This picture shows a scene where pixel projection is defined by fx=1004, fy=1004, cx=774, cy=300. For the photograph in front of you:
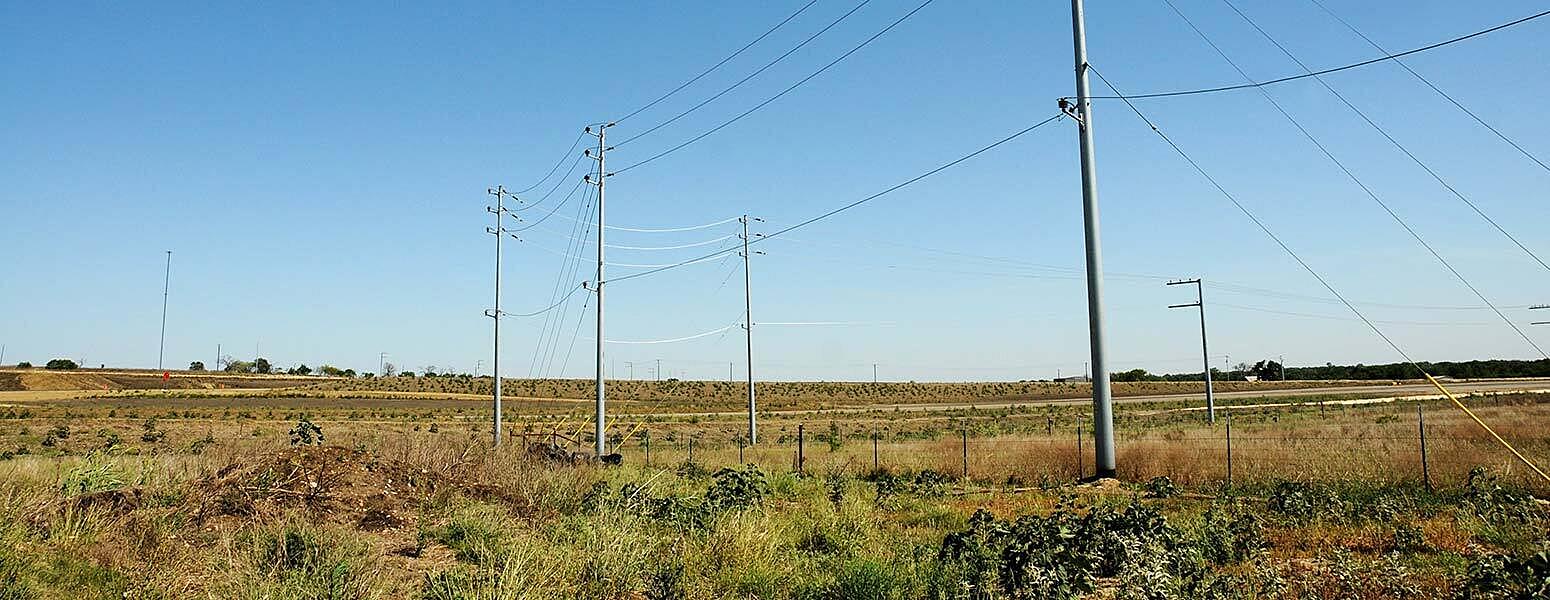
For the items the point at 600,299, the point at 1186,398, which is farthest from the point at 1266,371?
the point at 600,299

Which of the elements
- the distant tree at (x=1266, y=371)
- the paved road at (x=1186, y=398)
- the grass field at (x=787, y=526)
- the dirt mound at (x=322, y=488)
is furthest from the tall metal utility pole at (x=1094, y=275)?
the distant tree at (x=1266, y=371)

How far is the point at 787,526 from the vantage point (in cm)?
1452

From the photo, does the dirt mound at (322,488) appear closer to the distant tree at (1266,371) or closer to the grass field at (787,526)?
the grass field at (787,526)

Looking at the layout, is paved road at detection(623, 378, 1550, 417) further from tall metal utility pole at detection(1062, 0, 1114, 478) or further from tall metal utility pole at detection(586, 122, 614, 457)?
tall metal utility pole at detection(1062, 0, 1114, 478)

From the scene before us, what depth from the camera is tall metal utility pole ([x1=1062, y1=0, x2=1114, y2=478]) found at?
19.0m

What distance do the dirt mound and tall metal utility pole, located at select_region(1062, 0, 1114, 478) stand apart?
41.6 feet

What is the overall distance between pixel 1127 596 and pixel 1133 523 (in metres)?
2.52

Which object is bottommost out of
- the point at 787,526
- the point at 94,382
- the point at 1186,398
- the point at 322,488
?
the point at 787,526

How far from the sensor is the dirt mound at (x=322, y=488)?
15695 millimetres

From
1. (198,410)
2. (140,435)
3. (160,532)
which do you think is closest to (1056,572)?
(160,532)

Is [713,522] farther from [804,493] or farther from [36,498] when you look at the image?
[36,498]

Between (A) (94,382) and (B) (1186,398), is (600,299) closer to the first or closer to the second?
(B) (1186,398)

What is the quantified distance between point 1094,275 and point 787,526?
839 centimetres

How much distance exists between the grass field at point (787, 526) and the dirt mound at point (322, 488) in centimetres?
6
